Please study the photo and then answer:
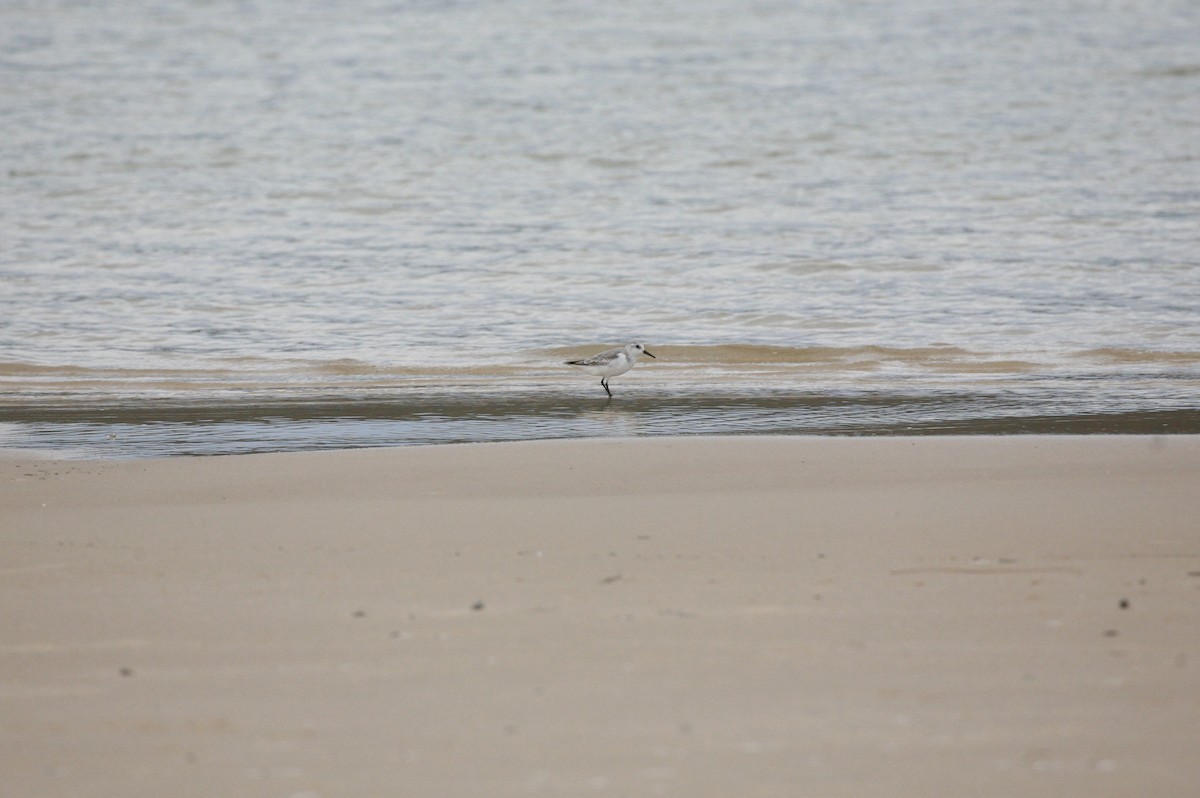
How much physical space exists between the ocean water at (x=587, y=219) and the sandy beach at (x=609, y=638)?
8.15 feet

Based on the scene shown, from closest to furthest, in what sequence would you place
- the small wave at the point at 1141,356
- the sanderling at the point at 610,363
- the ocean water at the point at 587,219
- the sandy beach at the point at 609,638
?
the sandy beach at the point at 609,638
the ocean water at the point at 587,219
the sanderling at the point at 610,363
the small wave at the point at 1141,356

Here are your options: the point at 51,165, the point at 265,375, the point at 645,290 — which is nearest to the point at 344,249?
the point at 645,290

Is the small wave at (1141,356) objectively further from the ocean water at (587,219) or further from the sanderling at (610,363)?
the sanderling at (610,363)

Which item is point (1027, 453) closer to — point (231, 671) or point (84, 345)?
point (231, 671)

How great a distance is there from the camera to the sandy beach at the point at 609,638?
9.52 feet

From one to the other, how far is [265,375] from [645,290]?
4.88 metres

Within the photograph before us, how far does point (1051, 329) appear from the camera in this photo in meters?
12.3

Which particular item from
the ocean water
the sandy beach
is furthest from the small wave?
the sandy beach

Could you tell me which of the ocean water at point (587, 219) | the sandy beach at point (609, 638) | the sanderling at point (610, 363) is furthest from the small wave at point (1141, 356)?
the sandy beach at point (609, 638)

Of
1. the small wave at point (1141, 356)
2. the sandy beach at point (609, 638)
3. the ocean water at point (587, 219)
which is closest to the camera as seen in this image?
the sandy beach at point (609, 638)

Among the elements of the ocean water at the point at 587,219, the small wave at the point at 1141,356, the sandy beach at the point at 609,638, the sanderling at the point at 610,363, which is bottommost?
the sandy beach at the point at 609,638

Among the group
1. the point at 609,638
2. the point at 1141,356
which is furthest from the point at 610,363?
the point at 609,638

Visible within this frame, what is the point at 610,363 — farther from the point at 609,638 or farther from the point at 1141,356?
the point at 609,638

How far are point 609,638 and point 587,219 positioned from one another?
1527cm
